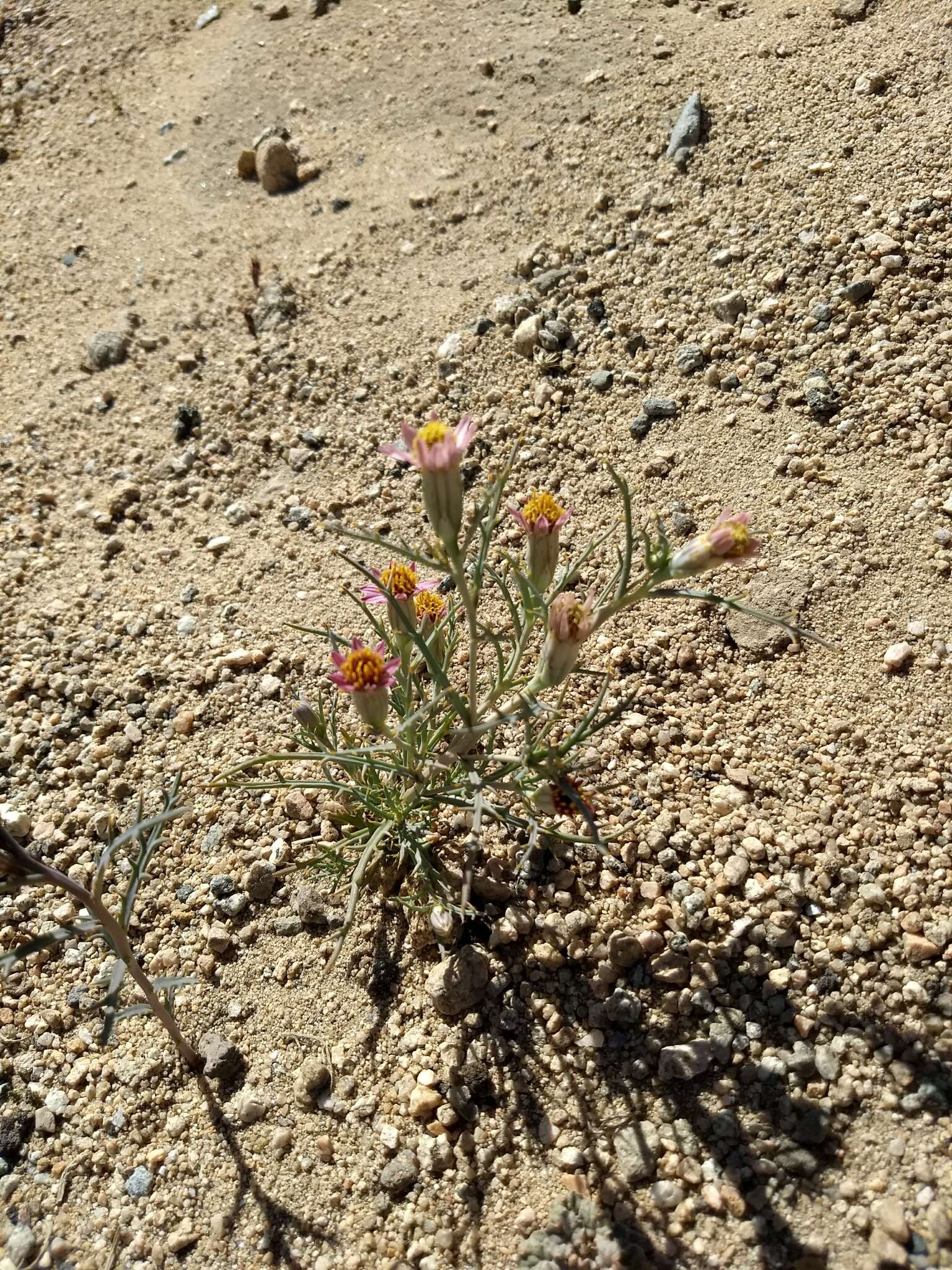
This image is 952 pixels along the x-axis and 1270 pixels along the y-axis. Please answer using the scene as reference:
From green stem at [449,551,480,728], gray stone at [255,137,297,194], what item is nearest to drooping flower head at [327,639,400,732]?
green stem at [449,551,480,728]

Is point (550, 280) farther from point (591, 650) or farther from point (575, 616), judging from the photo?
point (575, 616)

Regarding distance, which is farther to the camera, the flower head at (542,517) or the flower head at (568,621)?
the flower head at (542,517)

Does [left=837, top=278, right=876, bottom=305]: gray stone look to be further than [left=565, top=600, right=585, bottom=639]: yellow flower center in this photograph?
Yes

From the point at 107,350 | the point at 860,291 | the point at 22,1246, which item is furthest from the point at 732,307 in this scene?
the point at 22,1246

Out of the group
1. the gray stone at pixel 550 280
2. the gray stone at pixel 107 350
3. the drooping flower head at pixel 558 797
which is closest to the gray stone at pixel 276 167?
the gray stone at pixel 107 350

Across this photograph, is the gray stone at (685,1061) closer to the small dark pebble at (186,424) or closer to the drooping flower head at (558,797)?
the drooping flower head at (558,797)

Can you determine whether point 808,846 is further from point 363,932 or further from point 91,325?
point 91,325

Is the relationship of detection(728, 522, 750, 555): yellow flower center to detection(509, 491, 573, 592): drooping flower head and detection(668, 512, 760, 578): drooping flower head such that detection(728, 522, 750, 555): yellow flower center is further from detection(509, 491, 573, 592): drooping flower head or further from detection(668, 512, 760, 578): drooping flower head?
detection(509, 491, 573, 592): drooping flower head
